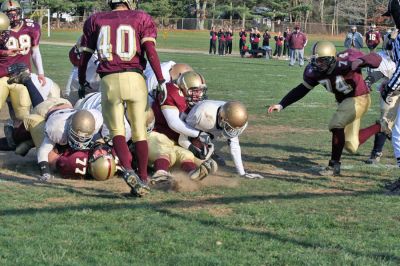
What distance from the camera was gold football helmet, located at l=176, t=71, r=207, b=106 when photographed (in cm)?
674

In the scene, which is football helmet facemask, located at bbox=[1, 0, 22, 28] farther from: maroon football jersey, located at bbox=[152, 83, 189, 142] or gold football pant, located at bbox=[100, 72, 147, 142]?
gold football pant, located at bbox=[100, 72, 147, 142]

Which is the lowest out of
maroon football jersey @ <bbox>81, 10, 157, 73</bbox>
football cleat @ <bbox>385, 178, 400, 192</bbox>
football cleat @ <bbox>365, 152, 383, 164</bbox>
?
football cleat @ <bbox>365, 152, 383, 164</bbox>

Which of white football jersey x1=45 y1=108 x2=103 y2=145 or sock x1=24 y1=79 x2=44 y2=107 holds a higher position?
sock x1=24 y1=79 x2=44 y2=107

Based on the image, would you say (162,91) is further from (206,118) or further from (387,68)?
(387,68)

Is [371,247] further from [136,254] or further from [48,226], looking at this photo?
[48,226]

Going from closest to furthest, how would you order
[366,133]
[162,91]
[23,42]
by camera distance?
[162,91], [366,133], [23,42]

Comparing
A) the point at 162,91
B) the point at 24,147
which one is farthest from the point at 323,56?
the point at 24,147

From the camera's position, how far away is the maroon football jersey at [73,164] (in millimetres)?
6570

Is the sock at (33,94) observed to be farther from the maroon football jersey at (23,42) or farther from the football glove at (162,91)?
the football glove at (162,91)

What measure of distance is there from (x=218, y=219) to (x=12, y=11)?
182 inches

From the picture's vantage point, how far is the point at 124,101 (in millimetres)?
5809

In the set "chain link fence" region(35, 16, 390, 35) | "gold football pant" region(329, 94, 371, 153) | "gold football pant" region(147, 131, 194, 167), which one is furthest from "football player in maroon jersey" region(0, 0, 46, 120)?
"chain link fence" region(35, 16, 390, 35)

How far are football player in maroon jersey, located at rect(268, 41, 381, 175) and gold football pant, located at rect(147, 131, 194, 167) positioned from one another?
1.12 meters

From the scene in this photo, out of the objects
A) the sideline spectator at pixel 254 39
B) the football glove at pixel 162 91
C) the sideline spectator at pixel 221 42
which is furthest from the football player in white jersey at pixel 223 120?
the sideline spectator at pixel 221 42
